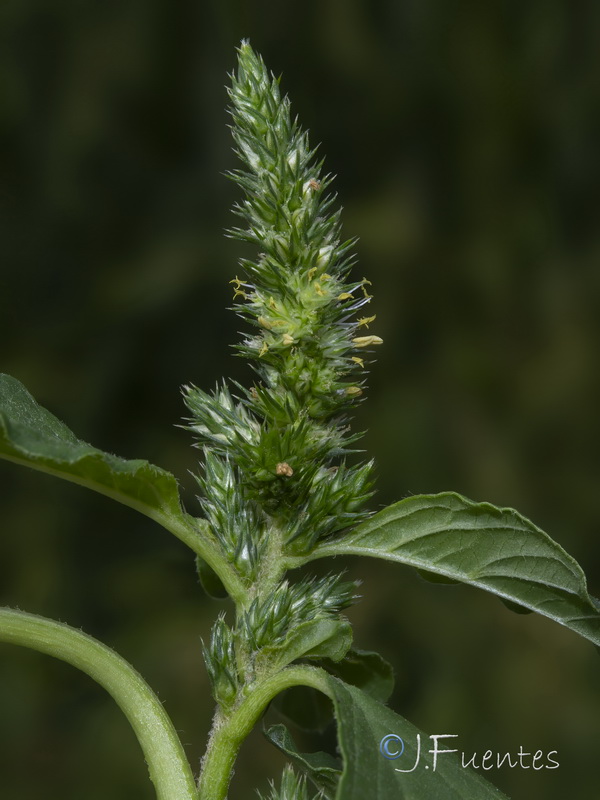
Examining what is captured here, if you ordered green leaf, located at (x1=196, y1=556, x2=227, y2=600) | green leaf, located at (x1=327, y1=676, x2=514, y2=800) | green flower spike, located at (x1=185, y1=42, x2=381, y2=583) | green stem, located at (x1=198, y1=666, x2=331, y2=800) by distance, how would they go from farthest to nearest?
green leaf, located at (x1=196, y1=556, x2=227, y2=600)
green flower spike, located at (x1=185, y1=42, x2=381, y2=583)
green stem, located at (x1=198, y1=666, x2=331, y2=800)
green leaf, located at (x1=327, y1=676, x2=514, y2=800)

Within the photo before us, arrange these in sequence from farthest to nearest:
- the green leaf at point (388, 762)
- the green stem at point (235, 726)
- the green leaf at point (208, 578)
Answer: the green leaf at point (208, 578)
the green stem at point (235, 726)
the green leaf at point (388, 762)

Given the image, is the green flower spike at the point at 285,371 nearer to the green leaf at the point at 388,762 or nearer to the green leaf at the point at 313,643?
the green leaf at the point at 313,643

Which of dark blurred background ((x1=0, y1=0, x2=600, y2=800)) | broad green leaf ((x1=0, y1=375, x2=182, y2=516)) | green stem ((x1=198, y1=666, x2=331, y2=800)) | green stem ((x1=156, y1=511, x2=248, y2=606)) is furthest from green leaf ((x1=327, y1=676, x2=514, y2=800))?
Answer: dark blurred background ((x1=0, y1=0, x2=600, y2=800))

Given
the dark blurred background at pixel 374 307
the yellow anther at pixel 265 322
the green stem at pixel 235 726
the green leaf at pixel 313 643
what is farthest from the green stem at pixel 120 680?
the dark blurred background at pixel 374 307

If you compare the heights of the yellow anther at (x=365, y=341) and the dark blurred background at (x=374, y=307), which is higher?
the dark blurred background at (x=374, y=307)

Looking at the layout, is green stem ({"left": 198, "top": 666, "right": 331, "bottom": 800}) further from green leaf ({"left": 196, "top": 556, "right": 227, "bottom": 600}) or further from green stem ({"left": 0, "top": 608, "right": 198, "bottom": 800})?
green leaf ({"left": 196, "top": 556, "right": 227, "bottom": 600})

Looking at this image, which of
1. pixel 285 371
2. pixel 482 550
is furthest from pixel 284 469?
pixel 482 550
